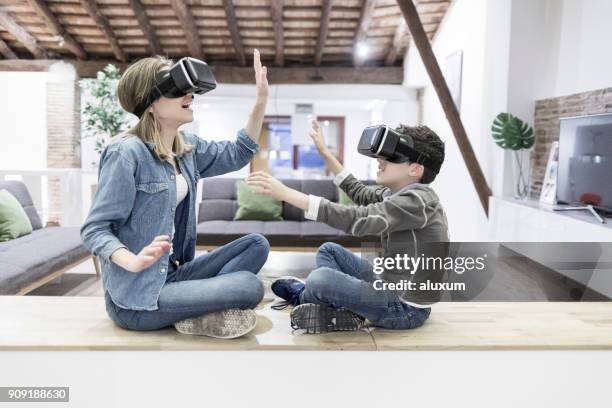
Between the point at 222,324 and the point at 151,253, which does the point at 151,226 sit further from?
the point at 222,324

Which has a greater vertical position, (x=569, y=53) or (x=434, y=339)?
(x=569, y=53)

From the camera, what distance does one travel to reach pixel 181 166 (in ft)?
5.65

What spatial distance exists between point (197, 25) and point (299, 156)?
229 cm

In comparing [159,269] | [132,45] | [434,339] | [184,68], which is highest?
[132,45]

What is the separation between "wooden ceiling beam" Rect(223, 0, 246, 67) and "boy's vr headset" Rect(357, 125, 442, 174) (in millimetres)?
5289

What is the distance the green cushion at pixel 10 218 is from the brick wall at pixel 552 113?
3.86m

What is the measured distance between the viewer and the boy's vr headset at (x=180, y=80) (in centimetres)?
158

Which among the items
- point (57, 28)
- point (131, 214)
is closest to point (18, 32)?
point (57, 28)

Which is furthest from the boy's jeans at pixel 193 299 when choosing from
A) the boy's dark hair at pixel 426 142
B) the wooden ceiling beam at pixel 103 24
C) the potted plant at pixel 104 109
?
the wooden ceiling beam at pixel 103 24

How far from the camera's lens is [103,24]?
6676mm

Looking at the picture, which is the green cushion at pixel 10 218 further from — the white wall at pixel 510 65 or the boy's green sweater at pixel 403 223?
the white wall at pixel 510 65

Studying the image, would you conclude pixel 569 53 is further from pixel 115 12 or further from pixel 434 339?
pixel 115 12

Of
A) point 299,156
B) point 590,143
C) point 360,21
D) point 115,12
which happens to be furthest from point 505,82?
point 115,12

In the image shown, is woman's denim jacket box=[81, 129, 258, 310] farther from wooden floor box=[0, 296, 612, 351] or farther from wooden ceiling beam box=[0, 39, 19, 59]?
wooden ceiling beam box=[0, 39, 19, 59]
